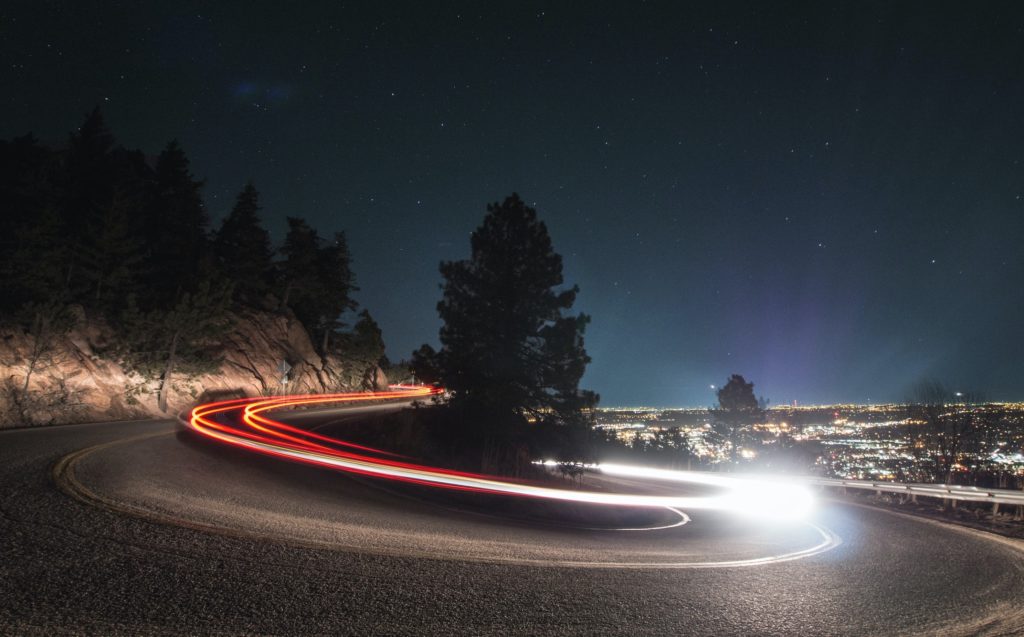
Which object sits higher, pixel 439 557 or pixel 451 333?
pixel 451 333

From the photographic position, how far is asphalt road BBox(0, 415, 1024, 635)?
3936mm

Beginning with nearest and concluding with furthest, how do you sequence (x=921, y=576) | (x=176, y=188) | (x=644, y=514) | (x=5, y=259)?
(x=921, y=576)
(x=644, y=514)
(x=5, y=259)
(x=176, y=188)

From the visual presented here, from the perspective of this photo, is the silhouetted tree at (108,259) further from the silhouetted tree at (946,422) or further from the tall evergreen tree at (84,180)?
the silhouetted tree at (946,422)

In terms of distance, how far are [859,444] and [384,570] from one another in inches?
2261

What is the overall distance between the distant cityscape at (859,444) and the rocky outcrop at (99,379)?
23702mm

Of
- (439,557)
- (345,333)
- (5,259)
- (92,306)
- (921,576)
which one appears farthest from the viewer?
(345,333)

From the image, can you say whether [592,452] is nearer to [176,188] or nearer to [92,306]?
[92,306]

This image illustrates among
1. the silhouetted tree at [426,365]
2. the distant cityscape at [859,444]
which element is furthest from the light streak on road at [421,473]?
the distant cityscape at [859,444]

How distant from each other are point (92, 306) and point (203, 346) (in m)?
5.87

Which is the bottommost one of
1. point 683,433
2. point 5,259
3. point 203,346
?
point 683,433

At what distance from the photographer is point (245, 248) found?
45406mm

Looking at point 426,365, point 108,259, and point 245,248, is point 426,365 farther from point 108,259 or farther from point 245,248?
point 245,248

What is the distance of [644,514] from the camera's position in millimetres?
16484

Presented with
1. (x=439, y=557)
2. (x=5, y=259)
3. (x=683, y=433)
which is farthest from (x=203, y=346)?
(x=683, y=433)
